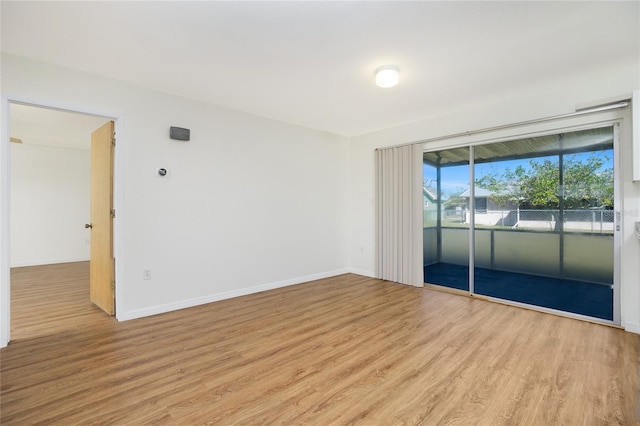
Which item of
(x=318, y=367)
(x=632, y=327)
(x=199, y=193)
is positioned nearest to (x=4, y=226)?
(x=199, y=193)

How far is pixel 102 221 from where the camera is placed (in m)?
3.51

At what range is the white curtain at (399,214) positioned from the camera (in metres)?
4.52

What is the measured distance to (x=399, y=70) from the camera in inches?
114

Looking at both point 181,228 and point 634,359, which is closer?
point 634,359

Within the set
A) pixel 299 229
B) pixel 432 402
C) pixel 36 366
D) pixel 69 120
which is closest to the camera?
pixel 432 402

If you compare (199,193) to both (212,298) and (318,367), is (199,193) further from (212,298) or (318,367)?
(318,367)

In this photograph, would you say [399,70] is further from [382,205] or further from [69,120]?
[69,120]

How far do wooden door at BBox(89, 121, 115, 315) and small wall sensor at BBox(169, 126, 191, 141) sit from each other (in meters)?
0.63

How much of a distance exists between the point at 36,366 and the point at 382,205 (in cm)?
451

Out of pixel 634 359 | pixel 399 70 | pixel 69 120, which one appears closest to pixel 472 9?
pixel 399 70

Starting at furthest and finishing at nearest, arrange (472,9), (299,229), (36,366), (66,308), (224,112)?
1. (299,229)
2. (224,112)
3. (66,308)
4. (36,366)
5. (472,9)

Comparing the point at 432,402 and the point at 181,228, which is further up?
the point at 181,228

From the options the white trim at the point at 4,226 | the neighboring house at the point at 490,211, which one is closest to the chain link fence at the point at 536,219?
the neighboring house at the point at 490,211

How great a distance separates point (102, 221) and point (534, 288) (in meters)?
5.57
